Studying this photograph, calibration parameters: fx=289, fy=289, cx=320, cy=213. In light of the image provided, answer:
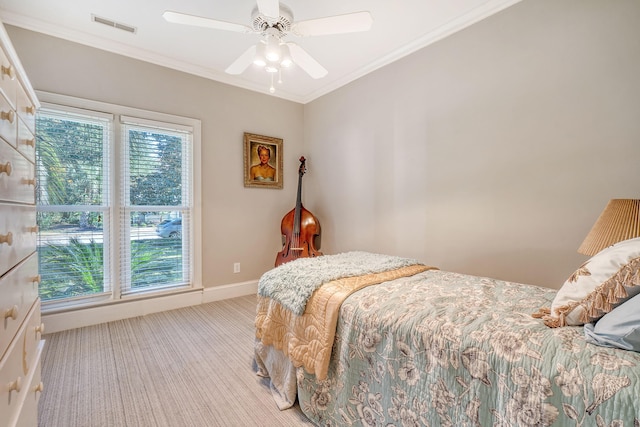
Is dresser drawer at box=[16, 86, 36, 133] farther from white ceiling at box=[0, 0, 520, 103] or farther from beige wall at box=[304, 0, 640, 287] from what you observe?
beige wall at box=[304, 0, 640, 287]

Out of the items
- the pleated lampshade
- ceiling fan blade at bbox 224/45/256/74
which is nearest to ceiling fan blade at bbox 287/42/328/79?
ceiling fan blade at bbox 224/45/256/74

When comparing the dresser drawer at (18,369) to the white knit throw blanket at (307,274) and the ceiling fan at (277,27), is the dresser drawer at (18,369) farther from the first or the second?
the ceiling fan at (277,27)

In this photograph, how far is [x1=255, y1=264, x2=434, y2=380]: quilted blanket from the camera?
1.37 m

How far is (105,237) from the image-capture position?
2.72m

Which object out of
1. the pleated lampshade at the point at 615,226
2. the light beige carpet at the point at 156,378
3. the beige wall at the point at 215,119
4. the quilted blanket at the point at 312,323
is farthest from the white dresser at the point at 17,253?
the pleated lampshade at the point at 615,226

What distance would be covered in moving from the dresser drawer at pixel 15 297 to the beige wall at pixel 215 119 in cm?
198

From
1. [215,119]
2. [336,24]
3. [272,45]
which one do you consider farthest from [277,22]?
[215,119]

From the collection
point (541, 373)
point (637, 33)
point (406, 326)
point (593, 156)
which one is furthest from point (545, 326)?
point (637, 33)

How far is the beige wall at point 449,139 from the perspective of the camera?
1734mm

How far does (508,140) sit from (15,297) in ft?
9.06

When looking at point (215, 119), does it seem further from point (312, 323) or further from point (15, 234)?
point (312, 323)

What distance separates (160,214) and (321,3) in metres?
2.45

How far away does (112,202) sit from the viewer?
2721mm

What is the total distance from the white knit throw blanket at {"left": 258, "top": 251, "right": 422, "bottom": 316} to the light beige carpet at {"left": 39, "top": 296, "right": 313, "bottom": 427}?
0.59 metres
